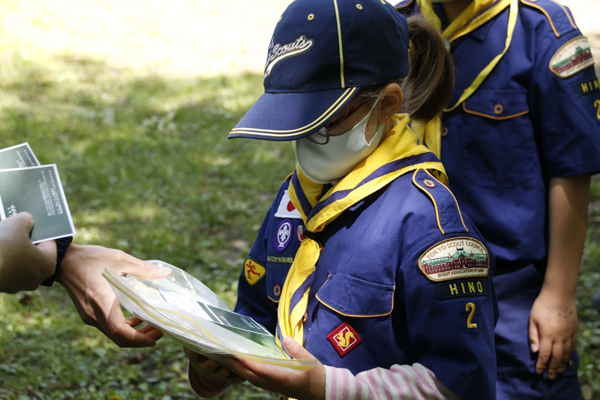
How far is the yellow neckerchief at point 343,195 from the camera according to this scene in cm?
144

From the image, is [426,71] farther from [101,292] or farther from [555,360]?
[101,292]

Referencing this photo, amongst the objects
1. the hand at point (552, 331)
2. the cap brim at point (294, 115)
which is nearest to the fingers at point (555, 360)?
the hand at point (552, 331)

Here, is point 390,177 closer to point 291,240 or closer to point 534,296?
point 291,240

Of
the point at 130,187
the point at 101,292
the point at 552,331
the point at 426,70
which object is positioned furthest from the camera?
the point at 130,187

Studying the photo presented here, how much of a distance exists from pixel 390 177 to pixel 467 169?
0.58 m

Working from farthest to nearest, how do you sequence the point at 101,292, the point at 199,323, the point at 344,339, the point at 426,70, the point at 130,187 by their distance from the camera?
Answer: the point at 130,187
the point at 101,292
the point at 426,70
the point at 344,339
the point at 199,323

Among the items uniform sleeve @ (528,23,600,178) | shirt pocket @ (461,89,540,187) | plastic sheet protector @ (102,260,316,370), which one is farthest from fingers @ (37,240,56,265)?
uniform sleeve @ (528,23,600,178)

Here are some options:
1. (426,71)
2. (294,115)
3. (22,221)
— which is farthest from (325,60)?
(22,221)

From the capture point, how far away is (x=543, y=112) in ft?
5.79

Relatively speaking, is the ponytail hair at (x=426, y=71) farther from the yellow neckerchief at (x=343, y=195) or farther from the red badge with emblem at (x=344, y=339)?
the red badge with emblem at (x=344, y=339)

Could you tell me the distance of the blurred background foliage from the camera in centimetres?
309

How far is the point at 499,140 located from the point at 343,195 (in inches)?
27.6

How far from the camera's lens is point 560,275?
5.95 feet

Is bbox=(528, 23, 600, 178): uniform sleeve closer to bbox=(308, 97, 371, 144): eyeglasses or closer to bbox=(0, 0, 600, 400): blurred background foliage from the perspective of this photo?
bbox=(308, 97, 371, 144): eyeglasses
